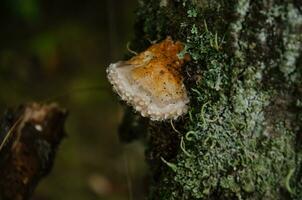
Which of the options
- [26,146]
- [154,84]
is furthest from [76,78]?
[154,84]

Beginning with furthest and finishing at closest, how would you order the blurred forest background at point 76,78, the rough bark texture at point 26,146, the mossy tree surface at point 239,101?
1. the blurred forest background at point 76,78
2. the rough bark texture at point 26,146
3. the mossy tree surface at point 239,101

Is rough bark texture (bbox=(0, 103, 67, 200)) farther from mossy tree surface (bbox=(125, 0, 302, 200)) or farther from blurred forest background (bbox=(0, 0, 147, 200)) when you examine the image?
blurred forest background (bbox=(0, 0, 147, 200))

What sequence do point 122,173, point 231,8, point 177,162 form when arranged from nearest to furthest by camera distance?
point 231,8, point 177,162, point 122,173

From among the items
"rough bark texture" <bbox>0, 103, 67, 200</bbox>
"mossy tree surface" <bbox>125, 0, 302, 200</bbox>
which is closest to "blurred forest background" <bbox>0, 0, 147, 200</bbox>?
"rough bark texture" <bbox>0, 103, 67, 200</bbox>

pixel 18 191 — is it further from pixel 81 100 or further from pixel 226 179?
pixel 81 100

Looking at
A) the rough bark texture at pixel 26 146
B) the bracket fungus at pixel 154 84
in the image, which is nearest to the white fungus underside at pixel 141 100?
the bracket fungus at pixel 154 84

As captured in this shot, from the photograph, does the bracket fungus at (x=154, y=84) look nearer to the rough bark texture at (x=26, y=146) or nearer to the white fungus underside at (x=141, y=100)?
the white fungus underside at (x=141, y=100)

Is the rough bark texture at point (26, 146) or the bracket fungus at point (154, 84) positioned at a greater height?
the bracket fungus at point (154, 84)

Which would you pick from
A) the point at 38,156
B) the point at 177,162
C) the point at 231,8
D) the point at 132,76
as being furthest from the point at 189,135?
the point at 38,156

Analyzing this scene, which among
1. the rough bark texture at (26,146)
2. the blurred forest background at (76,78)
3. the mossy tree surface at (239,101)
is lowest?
the blurred forest background at (76,78)
